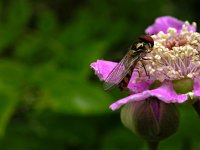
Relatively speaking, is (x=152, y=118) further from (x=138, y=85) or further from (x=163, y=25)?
(x=163, y=25)

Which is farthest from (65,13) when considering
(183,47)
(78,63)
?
(183,47)

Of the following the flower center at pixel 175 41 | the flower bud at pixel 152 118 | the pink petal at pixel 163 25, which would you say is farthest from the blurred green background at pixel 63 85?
the flower bud at pixel 152 118

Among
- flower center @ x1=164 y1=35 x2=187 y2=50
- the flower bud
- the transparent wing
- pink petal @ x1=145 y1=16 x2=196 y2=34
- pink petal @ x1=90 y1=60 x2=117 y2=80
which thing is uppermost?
pink petal @ x1=145 y1=16 x2=196 y2=34

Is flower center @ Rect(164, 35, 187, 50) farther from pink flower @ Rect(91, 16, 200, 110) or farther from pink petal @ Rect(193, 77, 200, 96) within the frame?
pink petal @ Rect(193, 77, 200, 96)

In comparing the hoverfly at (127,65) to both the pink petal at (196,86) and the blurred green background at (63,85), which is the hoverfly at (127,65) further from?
the blurred green background at (63,85)

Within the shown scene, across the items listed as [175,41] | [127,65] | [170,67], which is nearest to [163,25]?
[175,41]

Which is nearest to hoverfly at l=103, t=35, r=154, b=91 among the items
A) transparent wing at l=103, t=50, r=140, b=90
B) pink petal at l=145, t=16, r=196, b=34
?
transparent wing at l=103, t=50, r=140, b=90
